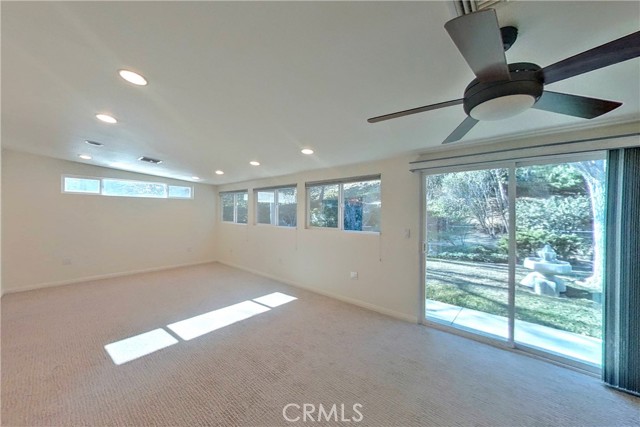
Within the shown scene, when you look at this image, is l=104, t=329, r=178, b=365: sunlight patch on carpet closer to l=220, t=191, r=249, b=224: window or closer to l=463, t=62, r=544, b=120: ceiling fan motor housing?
l=463, t=62, r=544, b=120: ceiling fan motor housing

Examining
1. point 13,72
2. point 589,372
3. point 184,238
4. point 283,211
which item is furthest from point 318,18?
point 184,238

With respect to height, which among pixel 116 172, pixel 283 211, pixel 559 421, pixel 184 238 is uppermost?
pixel 116 172

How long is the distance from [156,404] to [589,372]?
3623 mm

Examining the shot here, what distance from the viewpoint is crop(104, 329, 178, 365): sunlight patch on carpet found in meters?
2.36

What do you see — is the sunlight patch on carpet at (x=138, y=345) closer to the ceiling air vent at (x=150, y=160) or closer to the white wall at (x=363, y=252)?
the white wall at (x=363, y=252)

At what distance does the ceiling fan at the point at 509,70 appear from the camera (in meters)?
0.81

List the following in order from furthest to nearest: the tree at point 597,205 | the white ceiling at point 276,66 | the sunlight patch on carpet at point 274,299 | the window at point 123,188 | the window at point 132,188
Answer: the window at point 132,188 → the window at point 123,188 → the sunlight patch on carpet at point 274,299 → the tree at point 597,205 → the white ceiling at point 276,66

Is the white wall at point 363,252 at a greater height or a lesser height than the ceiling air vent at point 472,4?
lesser

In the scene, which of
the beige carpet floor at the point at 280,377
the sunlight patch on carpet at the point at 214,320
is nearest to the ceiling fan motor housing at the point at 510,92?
the beige carpet floor at the point at 280,377

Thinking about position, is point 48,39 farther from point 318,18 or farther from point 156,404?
point 156,404

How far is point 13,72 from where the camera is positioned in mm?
1736

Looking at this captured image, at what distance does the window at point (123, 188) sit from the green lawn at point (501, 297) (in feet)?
19.3

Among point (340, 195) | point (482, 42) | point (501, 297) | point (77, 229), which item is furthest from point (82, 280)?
point (501, 297)

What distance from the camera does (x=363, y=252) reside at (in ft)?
12.3
